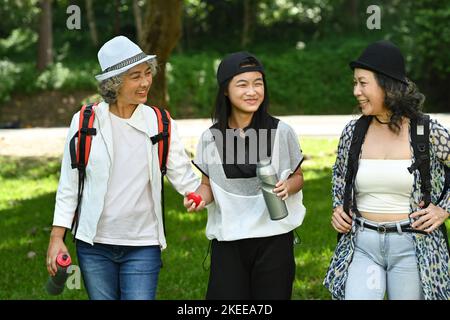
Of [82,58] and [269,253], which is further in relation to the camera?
[82,58]

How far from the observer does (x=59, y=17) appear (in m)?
34.8

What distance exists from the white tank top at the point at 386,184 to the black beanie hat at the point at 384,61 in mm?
408

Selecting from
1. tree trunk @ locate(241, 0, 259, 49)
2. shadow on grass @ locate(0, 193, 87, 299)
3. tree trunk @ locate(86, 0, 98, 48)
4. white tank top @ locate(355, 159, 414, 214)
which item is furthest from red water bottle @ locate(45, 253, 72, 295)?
tree trunk @ locate(241, 0, 259, 49)

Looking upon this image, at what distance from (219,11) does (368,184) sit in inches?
1253

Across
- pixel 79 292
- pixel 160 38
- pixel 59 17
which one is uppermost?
pixel 59 17

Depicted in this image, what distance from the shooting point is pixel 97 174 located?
12.3 feet

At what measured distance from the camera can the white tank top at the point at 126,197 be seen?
3.80 metres

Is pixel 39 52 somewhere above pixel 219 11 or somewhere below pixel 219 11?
below

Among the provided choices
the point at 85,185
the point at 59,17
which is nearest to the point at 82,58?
the point at 59,17

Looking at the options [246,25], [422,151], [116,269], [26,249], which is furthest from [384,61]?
[246,25]

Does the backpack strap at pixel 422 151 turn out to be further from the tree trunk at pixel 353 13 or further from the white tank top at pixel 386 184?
the tree trunk at pixel 353 13

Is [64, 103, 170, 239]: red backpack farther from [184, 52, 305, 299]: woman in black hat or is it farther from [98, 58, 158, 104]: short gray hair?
[184, 52, 305, 299]: woman in black hat

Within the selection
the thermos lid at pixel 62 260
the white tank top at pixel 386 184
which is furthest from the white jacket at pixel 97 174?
the white tank top at pixel 386 184

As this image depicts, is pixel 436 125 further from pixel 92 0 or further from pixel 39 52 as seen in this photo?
pixel 92 0
